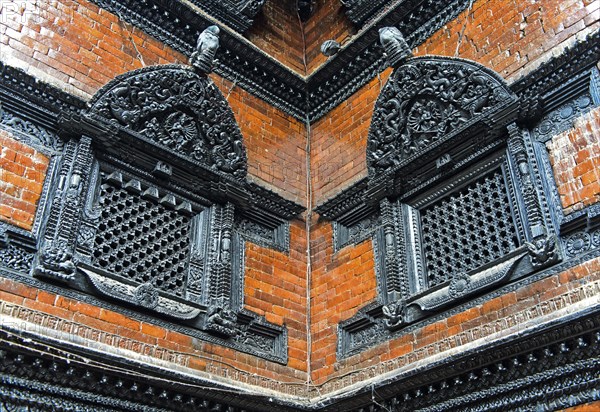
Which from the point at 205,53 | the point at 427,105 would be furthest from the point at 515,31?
the point at 205,53

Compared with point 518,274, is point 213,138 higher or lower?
higher

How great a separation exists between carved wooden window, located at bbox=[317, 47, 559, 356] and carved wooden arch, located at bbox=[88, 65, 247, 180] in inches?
52.0

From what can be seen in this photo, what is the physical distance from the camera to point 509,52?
5.69m

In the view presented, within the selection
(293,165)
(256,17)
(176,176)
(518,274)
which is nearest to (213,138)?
(176,176)

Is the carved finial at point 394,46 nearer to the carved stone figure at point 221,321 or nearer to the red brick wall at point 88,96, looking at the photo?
the red brick wall at point 88,96

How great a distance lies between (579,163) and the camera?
4.79m

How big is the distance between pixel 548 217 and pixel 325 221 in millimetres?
2652

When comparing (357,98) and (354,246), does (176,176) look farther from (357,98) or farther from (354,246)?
(357,98)

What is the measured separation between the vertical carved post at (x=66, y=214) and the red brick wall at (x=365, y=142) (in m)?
2.58

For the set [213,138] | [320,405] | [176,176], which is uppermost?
[213,138]

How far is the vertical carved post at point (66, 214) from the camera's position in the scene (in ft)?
15.8

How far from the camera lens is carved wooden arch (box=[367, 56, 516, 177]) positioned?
5660 mm

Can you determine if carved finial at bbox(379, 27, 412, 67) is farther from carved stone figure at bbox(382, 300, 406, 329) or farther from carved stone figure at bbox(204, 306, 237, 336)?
carved stone figure at bbox(204, 306, 237, 336)

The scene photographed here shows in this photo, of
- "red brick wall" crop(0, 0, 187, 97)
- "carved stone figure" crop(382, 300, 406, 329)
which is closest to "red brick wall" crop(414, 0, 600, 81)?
"carved stone figure" crop(382, 300, 406, 329)
